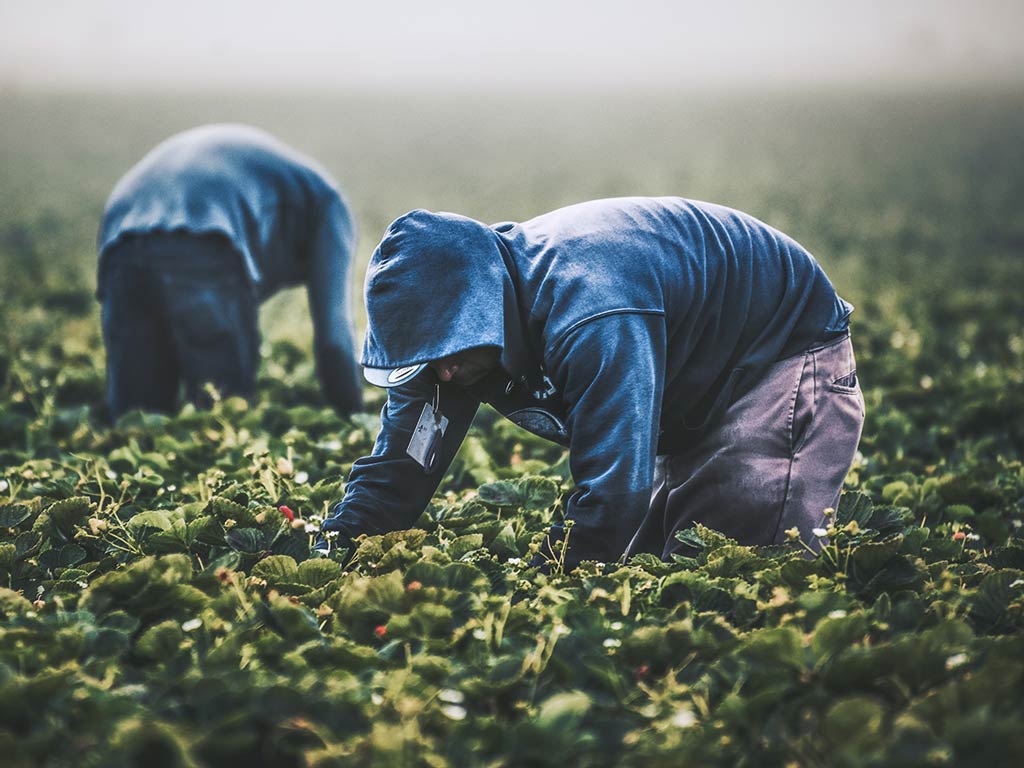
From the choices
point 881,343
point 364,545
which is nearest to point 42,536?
point 364,545

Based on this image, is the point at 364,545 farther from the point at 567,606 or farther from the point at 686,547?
the point at 686,547

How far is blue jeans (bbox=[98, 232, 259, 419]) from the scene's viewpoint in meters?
3.80

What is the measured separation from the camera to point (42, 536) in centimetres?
243

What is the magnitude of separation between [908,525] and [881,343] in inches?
121

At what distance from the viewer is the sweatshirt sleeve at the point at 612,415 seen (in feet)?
6.90

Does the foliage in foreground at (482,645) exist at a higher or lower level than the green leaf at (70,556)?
higher

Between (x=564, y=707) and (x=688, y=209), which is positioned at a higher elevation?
(x=688, y=209)

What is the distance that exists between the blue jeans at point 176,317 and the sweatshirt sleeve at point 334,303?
243 mm

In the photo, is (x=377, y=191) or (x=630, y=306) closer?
(x=630, y=306)

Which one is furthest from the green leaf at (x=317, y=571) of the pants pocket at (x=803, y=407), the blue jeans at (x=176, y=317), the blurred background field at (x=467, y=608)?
the blue jeans at (x=176, y=317)

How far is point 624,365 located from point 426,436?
0.59 m

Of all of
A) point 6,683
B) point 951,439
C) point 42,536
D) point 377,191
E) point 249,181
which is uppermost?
point 249,181

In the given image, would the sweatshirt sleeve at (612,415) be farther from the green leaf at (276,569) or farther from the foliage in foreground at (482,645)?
the green leaf at (276,569)

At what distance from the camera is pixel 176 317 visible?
3818 mm
